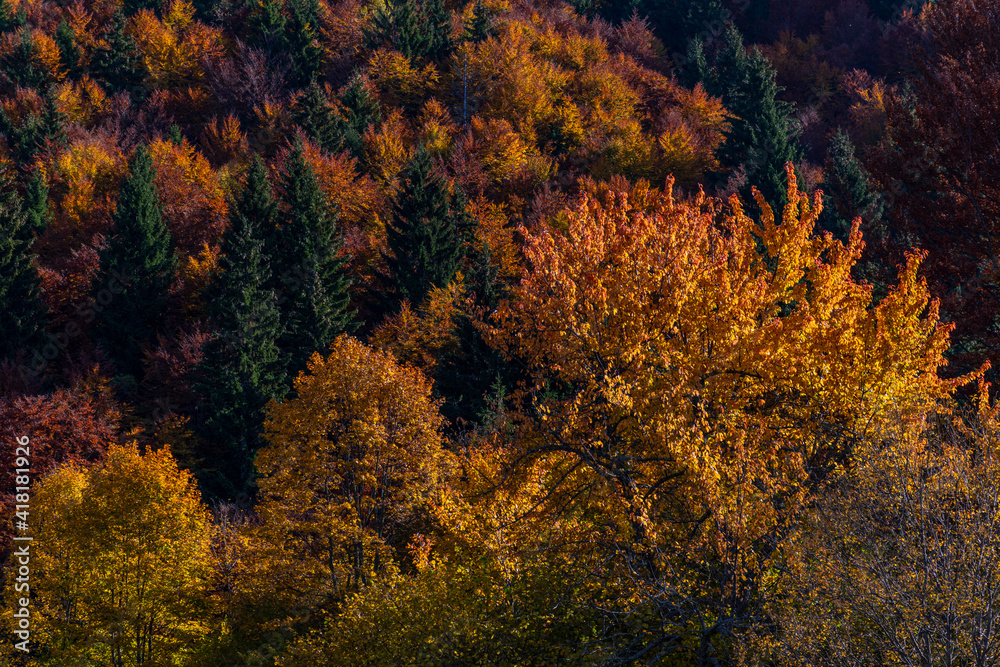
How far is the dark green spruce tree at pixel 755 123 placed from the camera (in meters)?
53.9

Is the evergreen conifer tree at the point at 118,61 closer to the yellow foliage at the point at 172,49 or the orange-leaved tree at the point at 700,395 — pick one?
the yellow foliage at the point at 172,49

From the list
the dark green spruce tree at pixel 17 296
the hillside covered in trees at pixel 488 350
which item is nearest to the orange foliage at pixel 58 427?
the hillside covered in trees at pixel 488 350

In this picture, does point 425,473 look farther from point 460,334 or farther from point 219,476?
point 219,476

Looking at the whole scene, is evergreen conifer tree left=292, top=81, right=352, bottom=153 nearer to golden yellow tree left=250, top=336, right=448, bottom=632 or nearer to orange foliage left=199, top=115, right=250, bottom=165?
orange foliage left=199, top=115, right=250, bottom=165

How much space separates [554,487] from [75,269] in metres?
47.7

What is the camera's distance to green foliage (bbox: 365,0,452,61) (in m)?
72.8

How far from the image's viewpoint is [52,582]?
3334 cm

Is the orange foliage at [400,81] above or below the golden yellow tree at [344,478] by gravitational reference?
below

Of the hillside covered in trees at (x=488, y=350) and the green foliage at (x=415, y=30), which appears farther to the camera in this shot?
the green foliage at (x=415, y=30)

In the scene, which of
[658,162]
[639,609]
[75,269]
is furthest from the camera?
[658,162]

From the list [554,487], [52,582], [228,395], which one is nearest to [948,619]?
[554,487]

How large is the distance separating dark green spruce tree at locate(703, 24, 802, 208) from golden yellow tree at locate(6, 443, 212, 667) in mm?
39375

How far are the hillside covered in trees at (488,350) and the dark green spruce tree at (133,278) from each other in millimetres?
189

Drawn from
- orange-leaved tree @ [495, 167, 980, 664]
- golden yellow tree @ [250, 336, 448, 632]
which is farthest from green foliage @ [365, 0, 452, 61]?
orange-leaved tree @ [495, 167, 980, 664]
